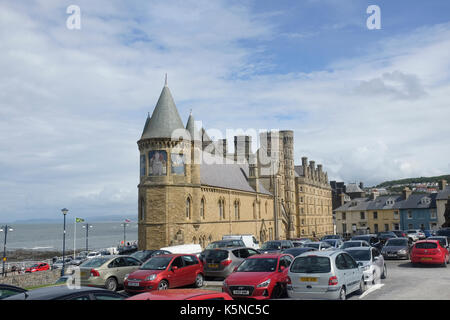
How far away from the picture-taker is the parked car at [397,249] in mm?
28016

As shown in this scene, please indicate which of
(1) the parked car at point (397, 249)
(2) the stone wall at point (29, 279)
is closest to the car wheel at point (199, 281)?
(2) the stone wall at point (29, 279)

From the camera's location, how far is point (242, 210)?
5678 cm

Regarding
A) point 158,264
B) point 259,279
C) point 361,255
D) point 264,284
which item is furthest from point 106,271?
point 361,255

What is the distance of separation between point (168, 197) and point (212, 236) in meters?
9.25

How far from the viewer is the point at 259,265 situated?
1528 centimetres

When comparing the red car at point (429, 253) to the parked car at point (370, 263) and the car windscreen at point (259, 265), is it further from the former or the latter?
the car windscreen at point (259, 265)

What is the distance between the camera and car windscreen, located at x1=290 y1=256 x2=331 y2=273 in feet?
42.1

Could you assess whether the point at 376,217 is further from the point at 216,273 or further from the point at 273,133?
the point at 216,273

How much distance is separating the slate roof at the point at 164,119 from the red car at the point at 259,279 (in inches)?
1030

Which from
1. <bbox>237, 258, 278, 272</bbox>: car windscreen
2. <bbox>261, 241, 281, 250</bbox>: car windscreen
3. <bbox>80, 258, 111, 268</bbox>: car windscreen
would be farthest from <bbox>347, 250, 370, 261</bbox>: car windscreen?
<bbox>261, 241, 281, 250</bbox>: car windscreen

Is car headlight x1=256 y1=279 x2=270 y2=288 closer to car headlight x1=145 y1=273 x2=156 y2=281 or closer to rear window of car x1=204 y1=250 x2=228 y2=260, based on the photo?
car headlight x1=145 y1=273 x2=156 y2=281

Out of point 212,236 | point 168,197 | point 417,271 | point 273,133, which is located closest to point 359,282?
point 417,271

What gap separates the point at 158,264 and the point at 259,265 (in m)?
4.68
